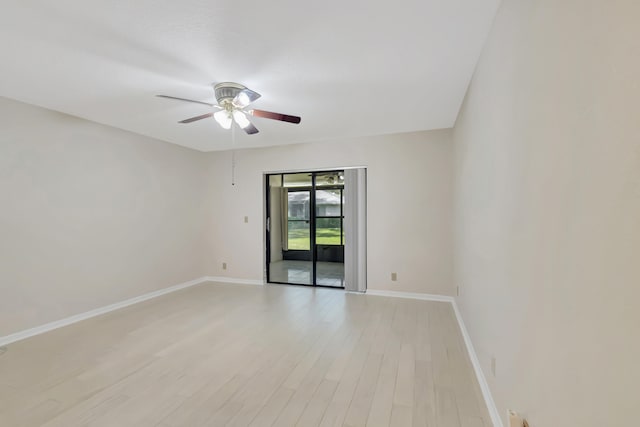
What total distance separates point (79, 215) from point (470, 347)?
470 centimetres

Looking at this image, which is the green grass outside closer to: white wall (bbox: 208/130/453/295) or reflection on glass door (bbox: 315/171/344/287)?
reflection on glass door (bbox: 315/171/344/287)

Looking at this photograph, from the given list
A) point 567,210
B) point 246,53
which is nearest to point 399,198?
point 246,53

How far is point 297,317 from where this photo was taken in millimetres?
3713

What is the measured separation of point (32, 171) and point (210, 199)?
106 inches

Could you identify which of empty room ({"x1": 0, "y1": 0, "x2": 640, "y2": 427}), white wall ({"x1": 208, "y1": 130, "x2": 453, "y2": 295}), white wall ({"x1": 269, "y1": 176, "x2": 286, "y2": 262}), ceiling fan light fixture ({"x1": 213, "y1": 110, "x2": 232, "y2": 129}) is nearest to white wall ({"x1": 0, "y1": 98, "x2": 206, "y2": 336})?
empty room ({"x1": 0, "y1": 0, "x2": 640, "y2": 427})

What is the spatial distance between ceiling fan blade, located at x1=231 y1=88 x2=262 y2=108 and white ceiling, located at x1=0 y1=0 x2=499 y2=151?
86 millimetres

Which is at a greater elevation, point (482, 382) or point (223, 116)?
point (223, 116)

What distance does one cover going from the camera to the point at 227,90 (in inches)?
104

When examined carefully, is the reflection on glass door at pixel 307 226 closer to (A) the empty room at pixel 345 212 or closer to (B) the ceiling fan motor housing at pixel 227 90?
(A) the empty room at pixel 345 212

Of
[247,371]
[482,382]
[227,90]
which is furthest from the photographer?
[227,90]

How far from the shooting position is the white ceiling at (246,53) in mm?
1738

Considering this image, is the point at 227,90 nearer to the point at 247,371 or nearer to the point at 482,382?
the point at 247,371

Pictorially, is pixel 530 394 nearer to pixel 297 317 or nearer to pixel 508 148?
pixel 508 148

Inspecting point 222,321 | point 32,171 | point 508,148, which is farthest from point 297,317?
→ point 32,171
